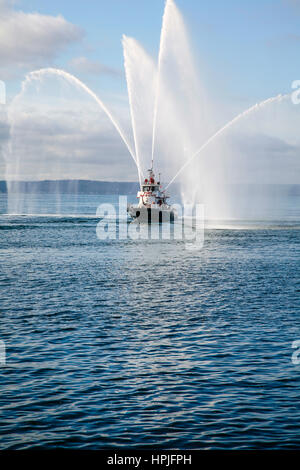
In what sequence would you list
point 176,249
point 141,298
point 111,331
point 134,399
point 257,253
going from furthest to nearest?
point 176,249
point 257,253
point 141,298
point 111,331
point 134,399

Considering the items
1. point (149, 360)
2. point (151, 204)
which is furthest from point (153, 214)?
point (149, 360)

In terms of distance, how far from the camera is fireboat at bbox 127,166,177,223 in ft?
389

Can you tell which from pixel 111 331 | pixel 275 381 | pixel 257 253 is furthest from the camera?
pixel 257 253

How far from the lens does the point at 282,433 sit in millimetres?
17125

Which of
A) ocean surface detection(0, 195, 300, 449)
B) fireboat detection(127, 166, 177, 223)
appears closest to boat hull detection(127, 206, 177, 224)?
fireboat detection(127, 166, 177, 223)

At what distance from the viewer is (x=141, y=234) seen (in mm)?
101750

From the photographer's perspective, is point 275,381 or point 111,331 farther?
point 111,331

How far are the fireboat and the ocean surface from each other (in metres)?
65.8

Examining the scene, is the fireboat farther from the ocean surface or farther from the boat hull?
the ocean surface

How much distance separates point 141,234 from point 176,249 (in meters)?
25.7

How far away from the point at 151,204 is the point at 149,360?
9678cm

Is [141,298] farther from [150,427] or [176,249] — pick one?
[176,249]
